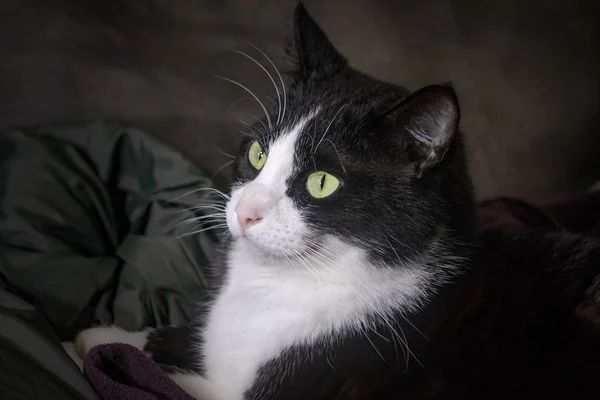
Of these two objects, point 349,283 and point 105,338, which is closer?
point 349,283

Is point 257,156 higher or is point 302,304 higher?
point 257,156

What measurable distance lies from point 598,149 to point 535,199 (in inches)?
10.9

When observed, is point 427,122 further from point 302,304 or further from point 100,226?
point 100,226

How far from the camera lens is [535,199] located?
1.78 m

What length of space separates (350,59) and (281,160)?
0.68 meters

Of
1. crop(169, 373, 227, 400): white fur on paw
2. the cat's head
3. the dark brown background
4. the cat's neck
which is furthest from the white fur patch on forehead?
the dark brown background

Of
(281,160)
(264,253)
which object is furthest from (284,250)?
(281,160)

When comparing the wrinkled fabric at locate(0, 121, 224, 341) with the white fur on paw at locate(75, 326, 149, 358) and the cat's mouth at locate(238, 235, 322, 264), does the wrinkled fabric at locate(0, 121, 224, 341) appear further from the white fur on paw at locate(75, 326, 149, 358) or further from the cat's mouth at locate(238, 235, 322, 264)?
the cat's mouth at locate(238, 235, 322, 264)

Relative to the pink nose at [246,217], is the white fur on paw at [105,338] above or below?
below

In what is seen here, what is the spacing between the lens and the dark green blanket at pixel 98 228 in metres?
1.12

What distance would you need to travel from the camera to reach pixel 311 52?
1027mm

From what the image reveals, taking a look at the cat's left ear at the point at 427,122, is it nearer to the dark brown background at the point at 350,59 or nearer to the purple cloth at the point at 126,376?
the purple cloth at the point at 126,376

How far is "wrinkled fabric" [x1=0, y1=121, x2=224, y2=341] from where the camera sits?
1124 millimetres

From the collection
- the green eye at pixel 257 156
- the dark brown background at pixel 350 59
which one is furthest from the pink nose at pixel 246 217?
the dark brown background at pixel 350 59
